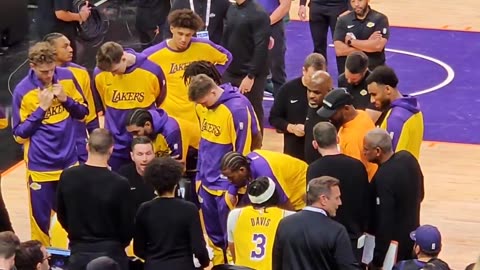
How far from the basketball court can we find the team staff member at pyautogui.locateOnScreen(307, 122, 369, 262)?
1.88 meters

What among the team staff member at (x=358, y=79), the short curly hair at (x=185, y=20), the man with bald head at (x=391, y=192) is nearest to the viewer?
the man with bald head at (x=391, y=192)

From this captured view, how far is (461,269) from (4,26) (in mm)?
8022

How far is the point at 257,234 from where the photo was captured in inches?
293

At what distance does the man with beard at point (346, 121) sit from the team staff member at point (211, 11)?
3.26 meters

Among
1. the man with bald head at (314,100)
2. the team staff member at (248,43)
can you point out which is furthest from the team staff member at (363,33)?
the man with bald head at (314,100)

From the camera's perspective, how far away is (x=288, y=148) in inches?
387

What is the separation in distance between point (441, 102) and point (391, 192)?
5948 mm

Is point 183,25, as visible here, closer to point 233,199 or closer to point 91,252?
point 233,199

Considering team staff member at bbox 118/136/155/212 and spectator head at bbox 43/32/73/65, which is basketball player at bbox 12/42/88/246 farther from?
team staff member at bbox 118/136/155/212

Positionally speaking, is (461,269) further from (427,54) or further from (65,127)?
(427,54)

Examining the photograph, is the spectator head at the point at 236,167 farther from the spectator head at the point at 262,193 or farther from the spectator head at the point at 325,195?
the spectator head at the point at 325,195

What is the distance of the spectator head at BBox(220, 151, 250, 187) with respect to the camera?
7977 mm

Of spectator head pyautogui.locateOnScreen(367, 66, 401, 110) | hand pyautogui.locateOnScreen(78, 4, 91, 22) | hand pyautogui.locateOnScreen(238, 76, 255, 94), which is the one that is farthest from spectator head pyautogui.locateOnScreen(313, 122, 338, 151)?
hand pyautogui.locateOnScreen(78, 4, 91, 22)

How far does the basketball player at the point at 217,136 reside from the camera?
8695 mm
